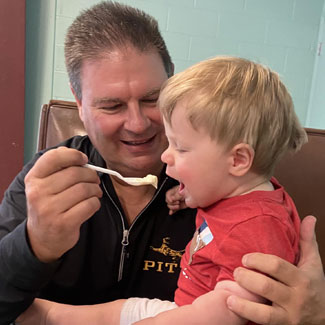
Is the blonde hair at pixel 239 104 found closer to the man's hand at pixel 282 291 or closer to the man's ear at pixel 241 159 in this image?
the man's ear at pixel 241 159

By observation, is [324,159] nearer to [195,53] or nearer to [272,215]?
[272,215]

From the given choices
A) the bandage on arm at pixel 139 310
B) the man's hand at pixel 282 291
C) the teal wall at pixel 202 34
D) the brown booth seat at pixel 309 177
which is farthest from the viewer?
the teal wall at pixel 202 34

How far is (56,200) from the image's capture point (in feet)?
2.29

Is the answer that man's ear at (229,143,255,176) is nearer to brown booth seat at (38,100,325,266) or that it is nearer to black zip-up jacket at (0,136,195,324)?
black zip-up jacket at (0,136,195,324)

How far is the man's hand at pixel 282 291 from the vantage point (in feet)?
1.99

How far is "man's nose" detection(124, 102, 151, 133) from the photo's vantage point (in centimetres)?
94

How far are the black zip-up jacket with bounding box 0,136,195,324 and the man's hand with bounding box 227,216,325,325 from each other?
41 cm

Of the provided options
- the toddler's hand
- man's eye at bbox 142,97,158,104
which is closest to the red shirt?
the toddler's hand

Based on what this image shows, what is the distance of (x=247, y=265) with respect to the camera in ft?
1.99

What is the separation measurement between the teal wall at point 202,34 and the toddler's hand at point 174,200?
1.66 meters

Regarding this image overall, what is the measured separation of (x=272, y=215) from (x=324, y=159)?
28.5 inches

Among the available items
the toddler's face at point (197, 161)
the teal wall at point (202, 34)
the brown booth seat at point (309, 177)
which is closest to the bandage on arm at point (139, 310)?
the toddler's face at point (197, 161)

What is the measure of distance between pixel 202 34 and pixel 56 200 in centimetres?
208

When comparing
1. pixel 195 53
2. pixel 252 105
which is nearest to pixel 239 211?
pixel 252 105
